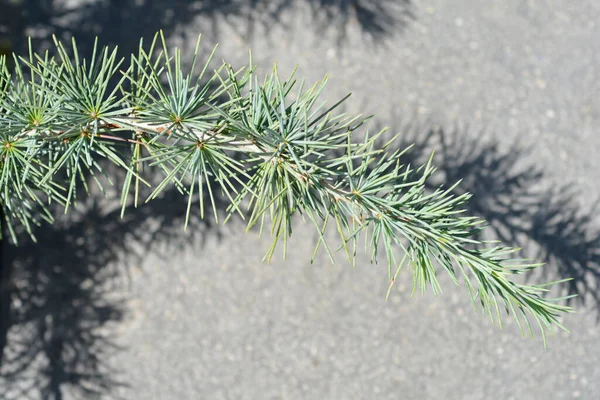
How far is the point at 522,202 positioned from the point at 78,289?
Answer: 1.30 meters

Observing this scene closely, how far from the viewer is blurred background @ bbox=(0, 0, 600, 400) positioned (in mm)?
1439

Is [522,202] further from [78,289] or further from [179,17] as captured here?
[78,289]

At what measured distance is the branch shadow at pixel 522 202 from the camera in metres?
1.43

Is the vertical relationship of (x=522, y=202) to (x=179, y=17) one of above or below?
below

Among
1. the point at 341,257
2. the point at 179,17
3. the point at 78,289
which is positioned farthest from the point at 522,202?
the point at 78,289

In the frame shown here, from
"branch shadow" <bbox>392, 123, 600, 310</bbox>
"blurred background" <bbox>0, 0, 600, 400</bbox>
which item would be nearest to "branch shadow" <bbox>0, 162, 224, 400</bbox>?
"blurred background" <bbox>0, 0, 600, 400</bbox>

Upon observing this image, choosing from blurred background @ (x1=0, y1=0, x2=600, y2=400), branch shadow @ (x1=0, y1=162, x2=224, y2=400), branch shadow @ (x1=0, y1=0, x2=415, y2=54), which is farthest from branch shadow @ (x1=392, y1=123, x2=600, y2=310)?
branch shadow @ (x1=0, y1=162, x2=224, y2=400)

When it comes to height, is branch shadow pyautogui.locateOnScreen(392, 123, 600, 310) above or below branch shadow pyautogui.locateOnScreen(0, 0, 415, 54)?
below

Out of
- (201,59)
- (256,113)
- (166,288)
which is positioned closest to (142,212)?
(166,288)

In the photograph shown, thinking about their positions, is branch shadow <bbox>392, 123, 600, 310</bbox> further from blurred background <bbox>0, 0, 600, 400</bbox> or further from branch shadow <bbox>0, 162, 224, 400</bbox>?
branch shadow <bbox>0, 162, 224, 400</bbox>

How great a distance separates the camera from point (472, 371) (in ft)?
4.71

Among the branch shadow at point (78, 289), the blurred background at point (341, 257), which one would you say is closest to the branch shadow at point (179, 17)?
the blurred background at point (341, 257)

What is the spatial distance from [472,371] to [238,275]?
711 mm

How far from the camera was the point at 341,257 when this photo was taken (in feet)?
4.85
